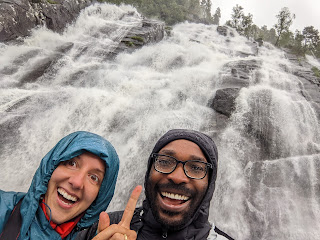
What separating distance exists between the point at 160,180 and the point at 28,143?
20.1 feet

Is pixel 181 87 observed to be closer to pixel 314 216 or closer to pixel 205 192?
pixel 314 216

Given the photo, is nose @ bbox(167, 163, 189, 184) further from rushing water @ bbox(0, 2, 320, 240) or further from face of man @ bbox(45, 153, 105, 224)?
rushing water @ bbox(0, 2, 320, 240)

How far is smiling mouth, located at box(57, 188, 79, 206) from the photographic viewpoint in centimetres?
184

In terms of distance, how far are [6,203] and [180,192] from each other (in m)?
1.49

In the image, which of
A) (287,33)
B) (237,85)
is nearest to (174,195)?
(237,85)

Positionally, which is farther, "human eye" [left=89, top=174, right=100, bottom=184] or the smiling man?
"human eye" [left=89, top=174, right=100, bottom=184]

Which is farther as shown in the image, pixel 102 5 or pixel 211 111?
pixel 102 5

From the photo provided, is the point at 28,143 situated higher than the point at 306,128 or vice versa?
the point at 306,128

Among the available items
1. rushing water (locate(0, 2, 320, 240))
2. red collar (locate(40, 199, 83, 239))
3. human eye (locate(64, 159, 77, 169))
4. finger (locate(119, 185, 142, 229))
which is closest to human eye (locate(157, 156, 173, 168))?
Answer: finger (locate(119, 185, 142, 229))

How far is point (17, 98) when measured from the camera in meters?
7.54

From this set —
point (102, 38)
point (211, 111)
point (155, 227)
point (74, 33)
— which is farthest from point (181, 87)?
point (74, 33)

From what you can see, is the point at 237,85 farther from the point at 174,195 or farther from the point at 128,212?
the point at 128,212

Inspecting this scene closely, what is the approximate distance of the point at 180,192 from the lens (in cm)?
178

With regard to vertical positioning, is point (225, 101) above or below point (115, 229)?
below
